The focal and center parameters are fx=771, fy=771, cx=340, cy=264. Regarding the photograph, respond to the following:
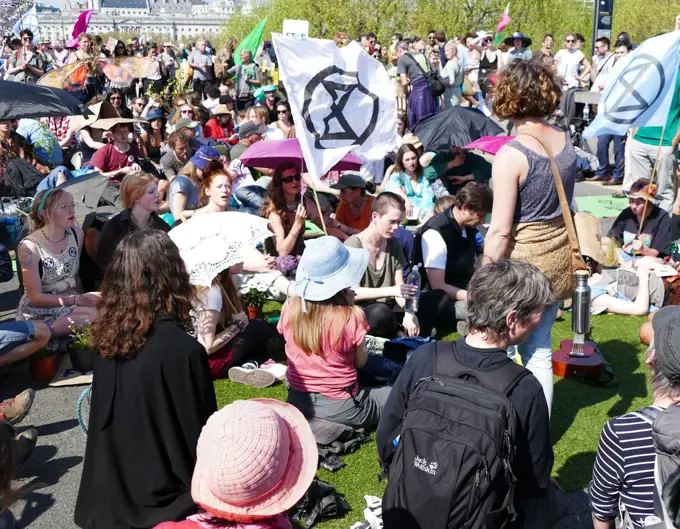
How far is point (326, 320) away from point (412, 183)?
18.5ft

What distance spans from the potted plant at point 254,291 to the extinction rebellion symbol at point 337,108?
5.58 feet

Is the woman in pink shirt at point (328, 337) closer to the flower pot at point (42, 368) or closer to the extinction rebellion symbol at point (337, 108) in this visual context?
the extinction rebellion symbol at point (337, 108)

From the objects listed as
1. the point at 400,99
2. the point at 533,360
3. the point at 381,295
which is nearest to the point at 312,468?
the point at 533,360

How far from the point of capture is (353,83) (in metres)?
6.05

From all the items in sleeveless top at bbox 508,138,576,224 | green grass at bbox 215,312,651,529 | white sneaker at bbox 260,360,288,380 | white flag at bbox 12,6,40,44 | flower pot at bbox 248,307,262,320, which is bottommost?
green grass at bbox 215,312,651,529

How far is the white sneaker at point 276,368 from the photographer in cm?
572

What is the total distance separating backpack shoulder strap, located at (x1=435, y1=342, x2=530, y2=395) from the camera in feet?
9.30

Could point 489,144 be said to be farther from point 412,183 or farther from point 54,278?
point 54,278

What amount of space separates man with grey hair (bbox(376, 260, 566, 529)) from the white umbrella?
2282 millimetres

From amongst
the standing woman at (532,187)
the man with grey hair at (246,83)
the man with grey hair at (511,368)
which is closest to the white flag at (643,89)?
the standing woman at (532,187)

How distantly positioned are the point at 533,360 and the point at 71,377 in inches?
139

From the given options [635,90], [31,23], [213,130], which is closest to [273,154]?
[635,90]

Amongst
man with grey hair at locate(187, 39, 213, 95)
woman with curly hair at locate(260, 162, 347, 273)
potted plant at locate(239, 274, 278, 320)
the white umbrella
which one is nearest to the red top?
woman with curly hair at locate(260, 162, 347, 273)

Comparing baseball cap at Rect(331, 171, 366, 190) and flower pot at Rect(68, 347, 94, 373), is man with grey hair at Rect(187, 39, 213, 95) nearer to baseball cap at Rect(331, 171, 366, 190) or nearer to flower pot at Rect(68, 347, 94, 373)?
baseball cap at Rect(331, 171, 366, 190)
